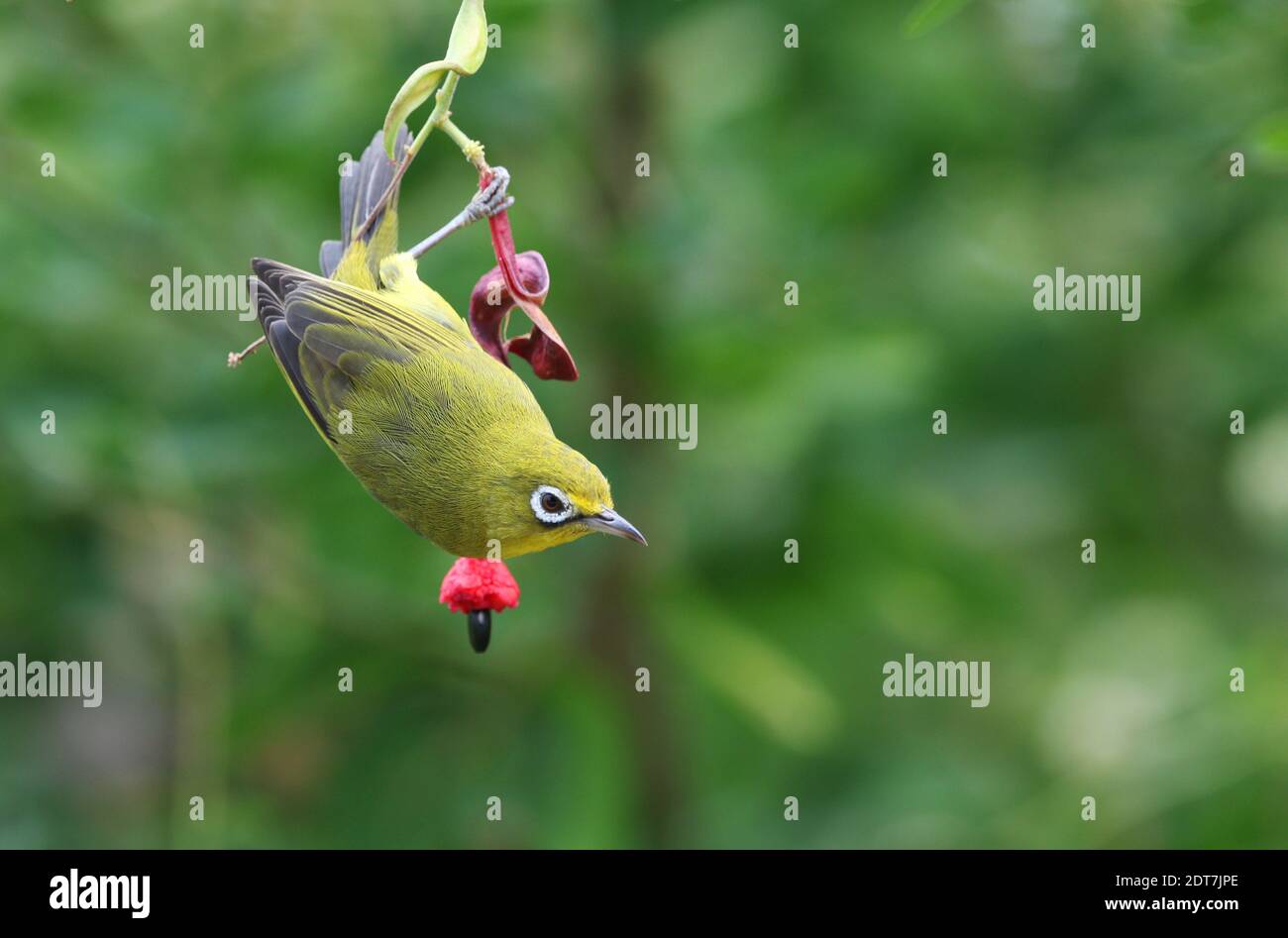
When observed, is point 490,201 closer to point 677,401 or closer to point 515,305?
point 515,305

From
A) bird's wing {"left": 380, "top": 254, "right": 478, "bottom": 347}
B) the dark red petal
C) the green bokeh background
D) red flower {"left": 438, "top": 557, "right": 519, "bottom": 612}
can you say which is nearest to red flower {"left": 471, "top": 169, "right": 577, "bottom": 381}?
the dark red petal

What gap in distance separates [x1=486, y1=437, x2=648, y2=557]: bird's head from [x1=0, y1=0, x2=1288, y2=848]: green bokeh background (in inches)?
57.4

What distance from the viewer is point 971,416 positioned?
4.66 m

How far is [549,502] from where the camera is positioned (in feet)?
6.43

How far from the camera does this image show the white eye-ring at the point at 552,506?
1.95 metres

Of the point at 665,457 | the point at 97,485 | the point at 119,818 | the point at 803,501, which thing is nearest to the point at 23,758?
the point at 119,818

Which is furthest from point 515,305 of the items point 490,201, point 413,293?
point 413,293

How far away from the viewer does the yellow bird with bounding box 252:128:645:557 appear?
78.0 inches

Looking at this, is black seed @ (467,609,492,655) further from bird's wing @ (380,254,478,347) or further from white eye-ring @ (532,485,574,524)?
bird's wing @ (380,254,478,347)

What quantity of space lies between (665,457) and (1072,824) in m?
1.62

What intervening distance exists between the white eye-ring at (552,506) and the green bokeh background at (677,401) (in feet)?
4.97

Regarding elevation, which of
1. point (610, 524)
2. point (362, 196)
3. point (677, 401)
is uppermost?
point (677, 401)

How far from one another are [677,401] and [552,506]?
2081 mm

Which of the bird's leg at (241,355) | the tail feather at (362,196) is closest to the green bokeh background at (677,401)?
the tail feather at (362,196)
